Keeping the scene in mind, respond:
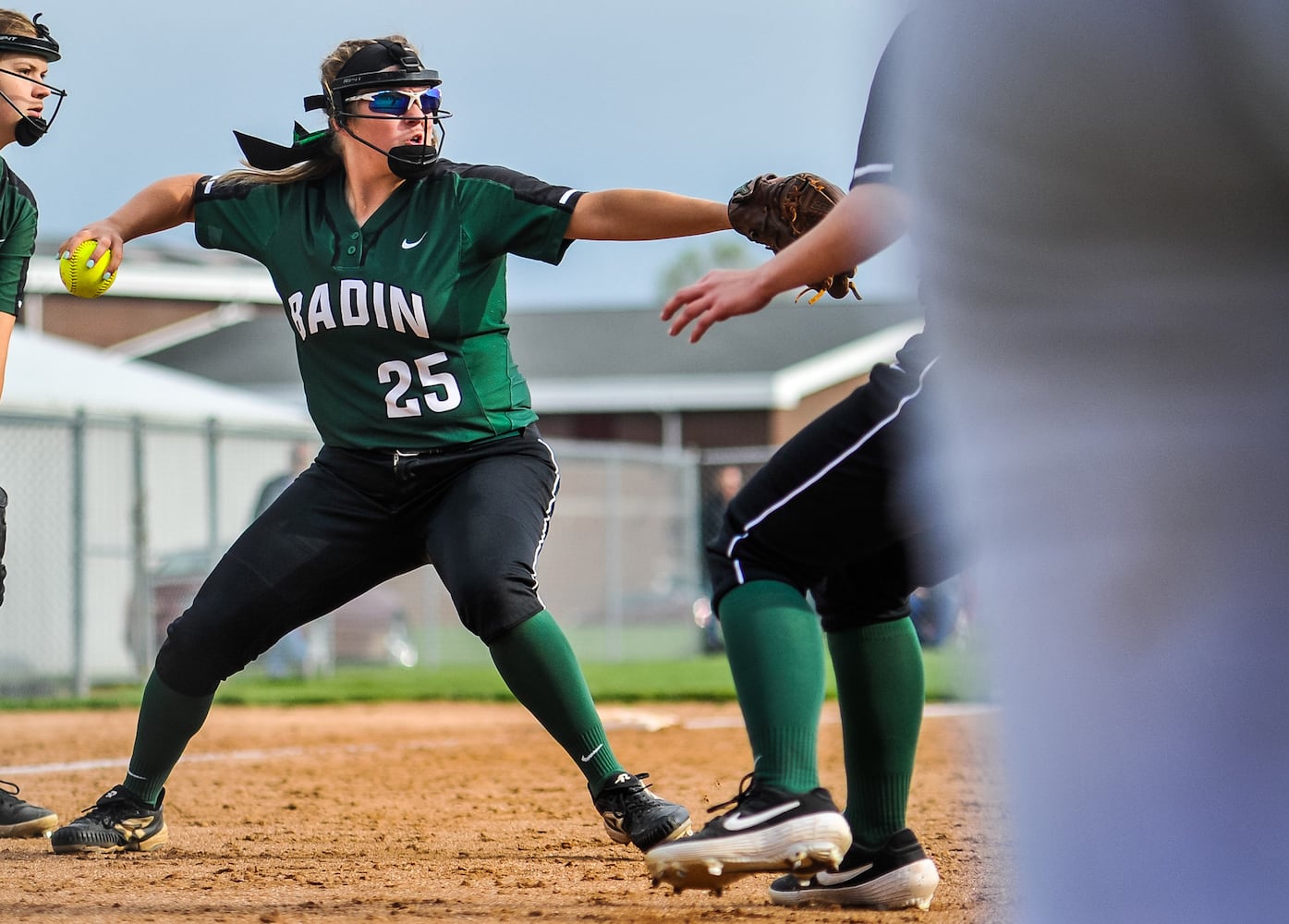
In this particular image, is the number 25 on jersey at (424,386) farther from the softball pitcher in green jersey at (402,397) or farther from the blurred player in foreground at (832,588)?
the blurred player in foreground at (832,588)

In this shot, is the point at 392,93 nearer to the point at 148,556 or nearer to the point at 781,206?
the point at 781,206

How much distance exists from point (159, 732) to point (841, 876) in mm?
2009

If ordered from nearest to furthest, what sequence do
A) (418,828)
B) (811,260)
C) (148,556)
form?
(811,260) → (418,828) → (148,556)

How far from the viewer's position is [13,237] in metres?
4.61

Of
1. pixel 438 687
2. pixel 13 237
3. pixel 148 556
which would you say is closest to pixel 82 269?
pixel 13 237

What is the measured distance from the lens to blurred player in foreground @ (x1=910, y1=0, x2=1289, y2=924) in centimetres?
186

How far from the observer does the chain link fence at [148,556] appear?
12.4 m

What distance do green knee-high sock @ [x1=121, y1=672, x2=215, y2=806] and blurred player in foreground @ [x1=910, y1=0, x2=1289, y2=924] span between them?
2923mm

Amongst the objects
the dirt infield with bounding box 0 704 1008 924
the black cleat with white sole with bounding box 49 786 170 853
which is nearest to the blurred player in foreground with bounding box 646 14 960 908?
the dirt infield with bounding box 0 704 1008 924

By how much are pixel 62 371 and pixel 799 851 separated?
45.3ft

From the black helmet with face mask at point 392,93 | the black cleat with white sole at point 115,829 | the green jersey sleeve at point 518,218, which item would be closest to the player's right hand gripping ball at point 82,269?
the black helmet with face mask at point 392,93

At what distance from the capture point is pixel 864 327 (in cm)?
2764

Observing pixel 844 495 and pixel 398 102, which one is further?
pixel 398 102

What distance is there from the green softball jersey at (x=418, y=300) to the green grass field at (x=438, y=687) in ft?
18.6
